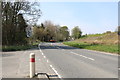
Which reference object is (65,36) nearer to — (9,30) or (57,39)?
(57,39)

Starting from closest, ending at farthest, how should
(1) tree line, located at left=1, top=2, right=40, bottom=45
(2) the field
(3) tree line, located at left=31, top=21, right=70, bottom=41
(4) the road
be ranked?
1. (4) the road
2. (2) the field
3. (1) tree line, located at left=1, top=2, right=40, bottom=45
4. (3) tree line, located at left=31, top=21, right=70, bottom=41

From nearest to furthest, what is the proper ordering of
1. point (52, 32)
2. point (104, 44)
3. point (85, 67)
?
1. point (85, 67)
2. point (104, 44)
3. point (52, 32)

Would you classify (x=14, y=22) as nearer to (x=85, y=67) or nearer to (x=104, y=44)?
(x=104, y=44)

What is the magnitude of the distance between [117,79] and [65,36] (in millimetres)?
132177

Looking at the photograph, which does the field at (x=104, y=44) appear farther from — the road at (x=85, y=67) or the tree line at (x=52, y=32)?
the tree line at (x=52, y=32)

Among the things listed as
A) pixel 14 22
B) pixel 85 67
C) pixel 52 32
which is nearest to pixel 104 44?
pixel 14 22

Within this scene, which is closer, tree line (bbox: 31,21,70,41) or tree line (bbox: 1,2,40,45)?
tree line (bbox: 1,2,40,45)

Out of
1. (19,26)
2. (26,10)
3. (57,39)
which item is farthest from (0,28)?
(57,39)

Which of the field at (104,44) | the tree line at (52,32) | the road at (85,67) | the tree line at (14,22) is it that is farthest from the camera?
the tree line at (52,32)

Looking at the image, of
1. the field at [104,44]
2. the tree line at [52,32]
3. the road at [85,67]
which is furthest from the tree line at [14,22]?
the tree line at [52,32]

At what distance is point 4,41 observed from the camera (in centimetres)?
4109

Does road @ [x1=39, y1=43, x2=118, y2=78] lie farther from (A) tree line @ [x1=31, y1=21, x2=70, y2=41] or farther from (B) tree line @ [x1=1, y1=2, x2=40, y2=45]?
(A) tree line @ [x1=31, y1=21, x2=70, y2=41]

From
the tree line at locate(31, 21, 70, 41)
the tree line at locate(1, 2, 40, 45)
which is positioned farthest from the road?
the tree line at locate(31, 21, 70, 41)

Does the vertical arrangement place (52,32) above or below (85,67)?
above
